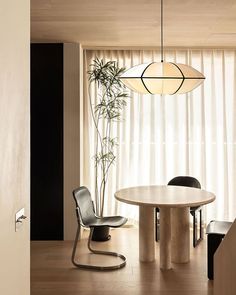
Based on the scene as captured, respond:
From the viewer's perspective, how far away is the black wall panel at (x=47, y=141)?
6.05 metres

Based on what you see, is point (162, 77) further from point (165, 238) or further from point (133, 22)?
point (165, 238)

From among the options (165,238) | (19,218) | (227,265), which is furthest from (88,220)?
(227,265)

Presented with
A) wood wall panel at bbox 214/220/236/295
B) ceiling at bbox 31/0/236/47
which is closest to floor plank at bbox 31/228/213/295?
wood wall panel at bbox 214/220/236/295

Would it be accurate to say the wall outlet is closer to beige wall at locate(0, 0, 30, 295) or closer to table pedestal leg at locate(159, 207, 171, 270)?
beige wall at locate(0, 0, 30, 295)

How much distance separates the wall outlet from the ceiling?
7.83 ft

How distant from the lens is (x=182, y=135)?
6.74 metres

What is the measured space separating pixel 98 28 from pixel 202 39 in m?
1.56

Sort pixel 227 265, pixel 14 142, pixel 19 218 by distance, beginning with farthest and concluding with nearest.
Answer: pixel 19 218 → pixel 14 142 → pixel 227 265

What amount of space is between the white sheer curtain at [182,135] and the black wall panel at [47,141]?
73 cm

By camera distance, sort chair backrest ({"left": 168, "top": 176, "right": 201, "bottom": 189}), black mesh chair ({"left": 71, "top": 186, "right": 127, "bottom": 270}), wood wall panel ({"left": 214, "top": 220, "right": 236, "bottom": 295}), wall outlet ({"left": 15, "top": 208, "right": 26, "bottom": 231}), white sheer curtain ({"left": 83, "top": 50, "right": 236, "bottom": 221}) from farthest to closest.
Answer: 1. white sheer curtain ({"left": 83, "top": 50, "right": 236, "bottom": 221})
2. chair backrest ({"left": 168, "top": 176, "right": 201, "bottom": 189})
3. black mesh chair ({"left": 71, "top": 186, "right": 127, "bottom": 270})
4. wall outlet ({"left": 15, "top": 208, "right": 26, "bottom": 231})
5. wood wall panel ({"left": 214, "top": 220, "right": 236, "bottom": 295})

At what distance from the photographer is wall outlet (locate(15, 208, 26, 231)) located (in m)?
2.28

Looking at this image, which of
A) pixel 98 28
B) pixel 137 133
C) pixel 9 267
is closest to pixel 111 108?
pixel 137 133

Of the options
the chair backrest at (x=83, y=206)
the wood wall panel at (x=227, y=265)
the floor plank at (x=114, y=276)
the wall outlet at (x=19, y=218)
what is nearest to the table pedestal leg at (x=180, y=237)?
the floor plank at (x=114, y=276)

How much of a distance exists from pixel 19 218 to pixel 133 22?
3237 mm
